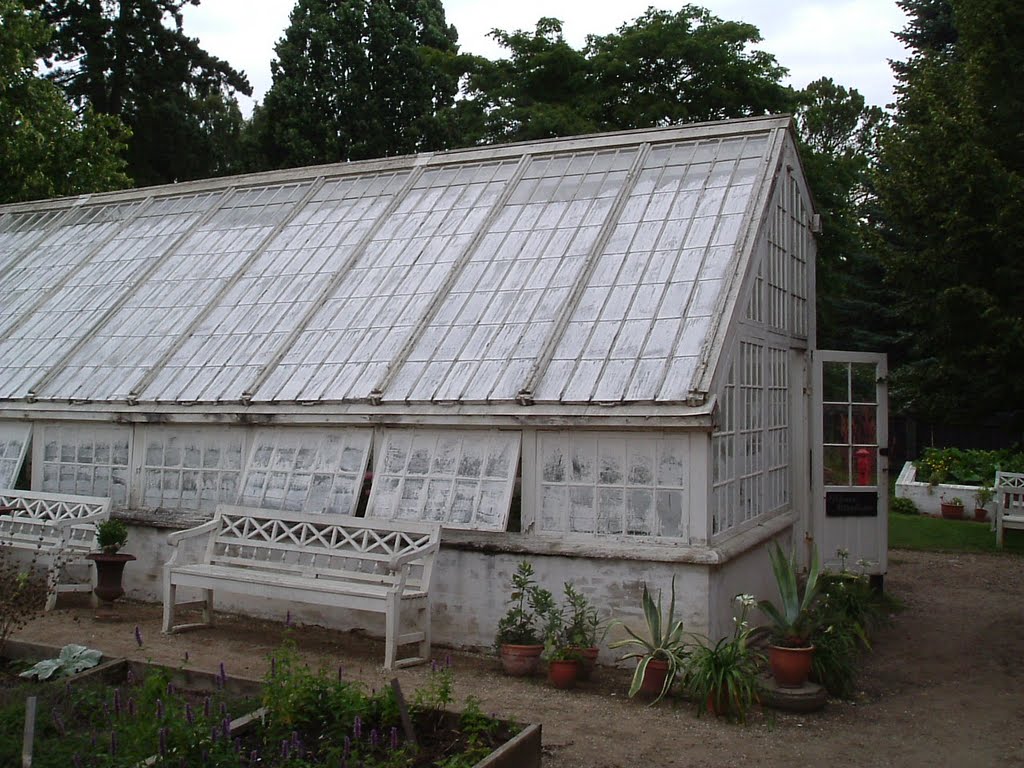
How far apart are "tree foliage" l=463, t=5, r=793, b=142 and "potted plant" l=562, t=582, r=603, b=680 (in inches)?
680

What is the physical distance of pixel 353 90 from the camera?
92.7 ft

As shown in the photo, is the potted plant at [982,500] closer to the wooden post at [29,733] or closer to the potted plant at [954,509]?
the potted plant at [954,509]

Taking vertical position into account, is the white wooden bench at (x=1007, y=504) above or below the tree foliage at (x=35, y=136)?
below

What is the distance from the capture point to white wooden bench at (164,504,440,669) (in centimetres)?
771

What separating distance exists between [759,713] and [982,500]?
12369 mm

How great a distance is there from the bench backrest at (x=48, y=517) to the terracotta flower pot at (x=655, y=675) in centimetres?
578

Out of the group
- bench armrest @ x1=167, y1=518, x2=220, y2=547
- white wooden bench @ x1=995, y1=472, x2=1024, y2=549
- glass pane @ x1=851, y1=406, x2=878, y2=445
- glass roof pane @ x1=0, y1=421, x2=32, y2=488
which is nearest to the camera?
bench armrest @ x1=167, y1=518, x2=220, y2=547

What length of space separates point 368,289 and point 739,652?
5627mm

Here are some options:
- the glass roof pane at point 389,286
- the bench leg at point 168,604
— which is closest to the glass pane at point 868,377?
the glass roof pane at point 389,286

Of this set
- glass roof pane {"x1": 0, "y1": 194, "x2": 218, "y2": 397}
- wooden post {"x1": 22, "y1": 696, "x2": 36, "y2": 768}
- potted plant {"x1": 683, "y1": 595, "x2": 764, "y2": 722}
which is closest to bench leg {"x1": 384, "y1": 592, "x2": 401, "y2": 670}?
potted plant {"x1": 683, "y1": 595, "x2": 764, "y2": 722}

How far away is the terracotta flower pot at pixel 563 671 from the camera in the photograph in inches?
288

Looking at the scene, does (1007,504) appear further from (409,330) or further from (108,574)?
(108,574)

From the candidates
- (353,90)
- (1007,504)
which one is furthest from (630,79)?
Answer: (1007,504)

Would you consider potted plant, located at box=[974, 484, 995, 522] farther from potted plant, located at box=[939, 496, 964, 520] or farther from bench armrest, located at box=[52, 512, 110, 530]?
bench armrest, located at box=[52, 512, 110, 530]
